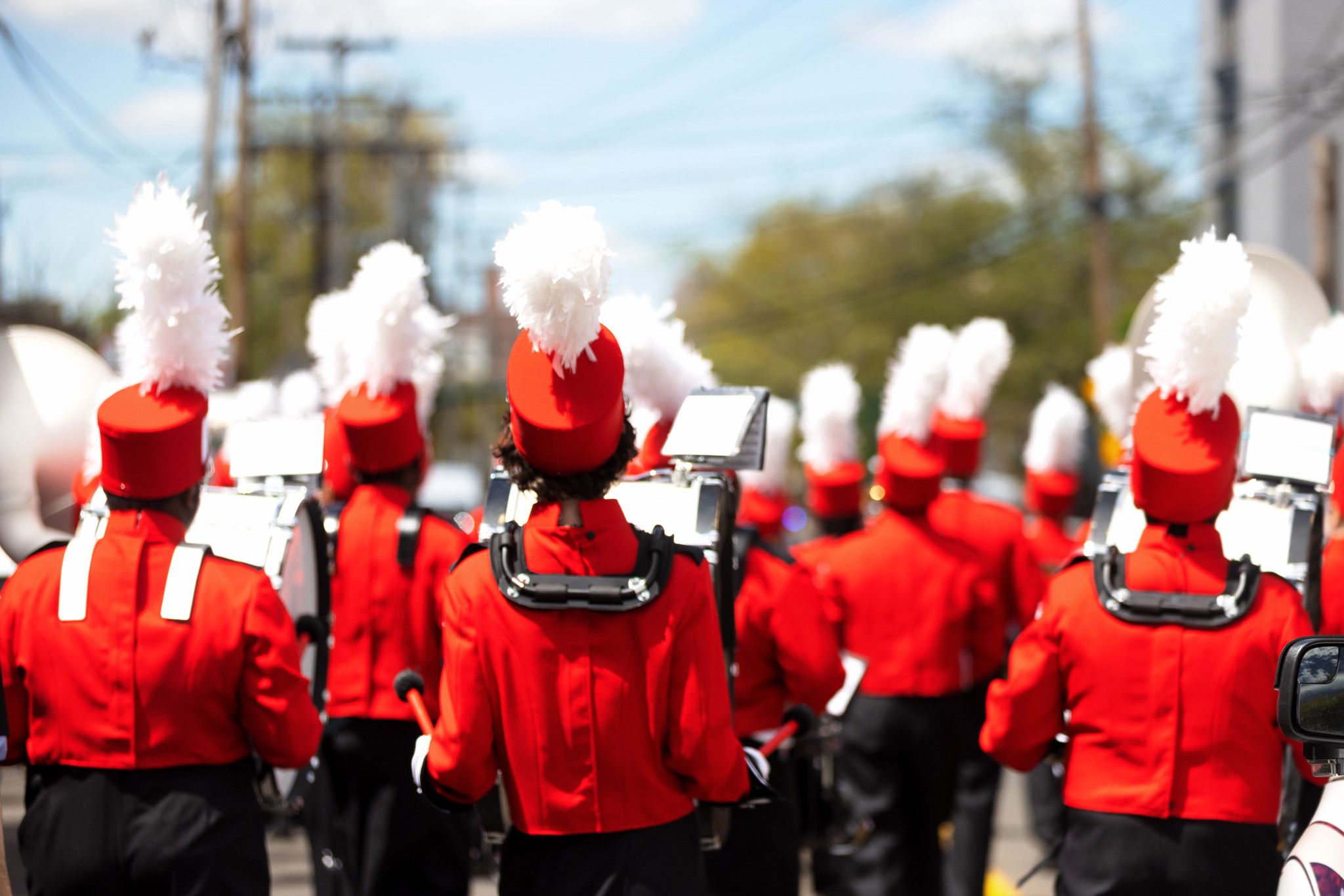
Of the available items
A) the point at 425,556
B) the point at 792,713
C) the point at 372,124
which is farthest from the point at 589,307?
the point at 372,124

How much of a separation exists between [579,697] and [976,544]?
13.4ft

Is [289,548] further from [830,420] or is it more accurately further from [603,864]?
[830,420]

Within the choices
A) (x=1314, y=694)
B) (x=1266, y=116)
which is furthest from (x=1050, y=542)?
(x=1266, y=116)

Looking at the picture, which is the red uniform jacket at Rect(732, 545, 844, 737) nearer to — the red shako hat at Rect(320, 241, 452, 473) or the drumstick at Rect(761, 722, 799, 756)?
the drumstick at Rect(761, 722, 799, 756)

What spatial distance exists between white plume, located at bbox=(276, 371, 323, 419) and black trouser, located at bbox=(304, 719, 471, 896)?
1.89 metres

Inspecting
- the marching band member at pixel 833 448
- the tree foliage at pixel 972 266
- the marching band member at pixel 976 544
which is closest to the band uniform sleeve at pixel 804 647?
the marching band member at pixel 976 544

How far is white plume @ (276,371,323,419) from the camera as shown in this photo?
657 cm

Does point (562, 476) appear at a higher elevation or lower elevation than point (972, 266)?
lower

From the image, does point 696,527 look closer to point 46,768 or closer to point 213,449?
point 46,768

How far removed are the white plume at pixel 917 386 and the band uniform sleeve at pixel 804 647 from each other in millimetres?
2111

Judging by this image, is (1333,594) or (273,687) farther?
(1333,594)

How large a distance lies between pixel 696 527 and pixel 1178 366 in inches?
54.2

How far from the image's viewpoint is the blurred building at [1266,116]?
21.9m

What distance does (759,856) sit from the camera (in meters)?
4.69
